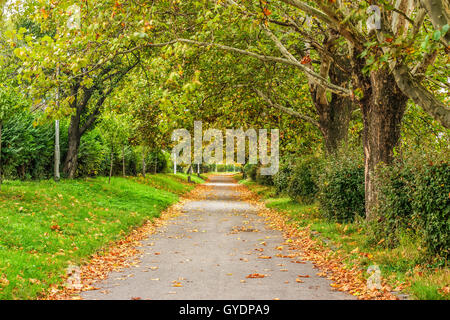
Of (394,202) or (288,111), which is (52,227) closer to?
(394,202)

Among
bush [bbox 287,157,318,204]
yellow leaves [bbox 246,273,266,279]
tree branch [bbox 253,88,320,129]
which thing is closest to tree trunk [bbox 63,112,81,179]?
tree branch [bbox 253,88,320,129]

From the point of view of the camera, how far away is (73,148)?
22312 mm

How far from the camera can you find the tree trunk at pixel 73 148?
2217 cm

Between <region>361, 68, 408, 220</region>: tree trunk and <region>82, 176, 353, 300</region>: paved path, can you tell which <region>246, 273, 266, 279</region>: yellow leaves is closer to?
<region>82, 176, 353, 300</region>: paved path

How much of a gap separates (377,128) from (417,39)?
381 cm

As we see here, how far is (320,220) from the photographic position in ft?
47.3

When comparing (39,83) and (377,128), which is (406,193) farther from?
(39,83)

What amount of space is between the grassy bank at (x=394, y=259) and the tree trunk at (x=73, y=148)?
1354cm

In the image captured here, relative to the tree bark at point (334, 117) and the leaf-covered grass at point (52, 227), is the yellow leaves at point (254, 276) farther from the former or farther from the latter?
the tree bark at point (334, 117)

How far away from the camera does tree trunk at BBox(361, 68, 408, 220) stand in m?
10.6

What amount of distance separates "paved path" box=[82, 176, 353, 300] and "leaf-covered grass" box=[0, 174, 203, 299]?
1.01 meters

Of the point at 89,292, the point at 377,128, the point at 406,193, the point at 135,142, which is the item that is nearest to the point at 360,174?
the point at 377,128

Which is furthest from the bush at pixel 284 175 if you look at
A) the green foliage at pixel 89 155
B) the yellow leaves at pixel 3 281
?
the yellow leaves at pixel 3 281

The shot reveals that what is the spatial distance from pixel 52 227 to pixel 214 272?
5.00m
